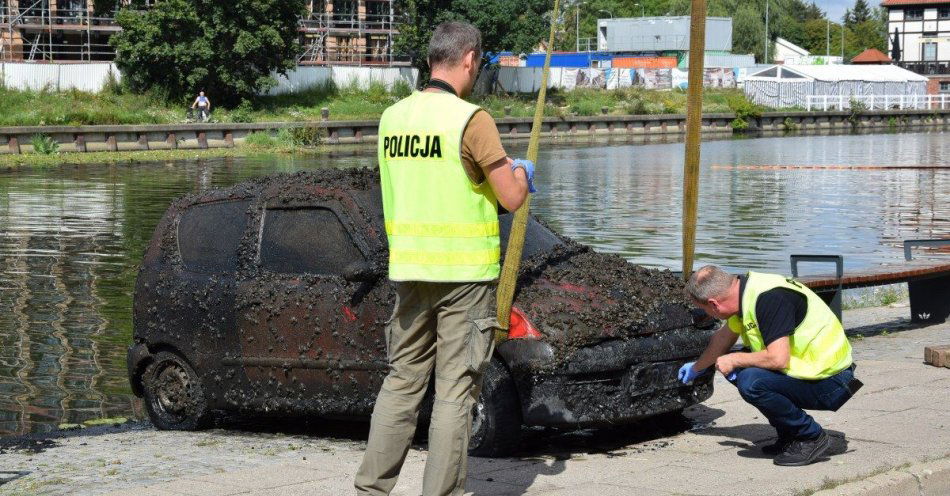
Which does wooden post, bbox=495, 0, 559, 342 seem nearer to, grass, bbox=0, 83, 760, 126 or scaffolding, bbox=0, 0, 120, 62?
grass, bbox=0, 83, 760, 126

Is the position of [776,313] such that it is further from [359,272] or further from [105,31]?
[105,31]

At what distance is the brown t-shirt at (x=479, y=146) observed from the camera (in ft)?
17.9

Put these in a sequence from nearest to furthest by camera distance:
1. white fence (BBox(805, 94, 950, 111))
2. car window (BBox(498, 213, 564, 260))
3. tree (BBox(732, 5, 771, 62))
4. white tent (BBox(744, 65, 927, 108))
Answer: car window (BBox(498, 213, 564, 260)), white fence (BBox(805, 94, 950, 111)), white tent (BBox(744, 65, 927, 108)), tree (BBox(732, 5, 771, 62))

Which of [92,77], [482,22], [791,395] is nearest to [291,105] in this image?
[92,77]

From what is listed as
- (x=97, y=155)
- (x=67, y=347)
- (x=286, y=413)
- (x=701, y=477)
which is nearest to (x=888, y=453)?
(x=701, y=477)

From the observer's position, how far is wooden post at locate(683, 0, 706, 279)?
9.12 metres

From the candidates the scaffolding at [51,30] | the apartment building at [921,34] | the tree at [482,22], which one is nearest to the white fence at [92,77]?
the tree at [482,22]

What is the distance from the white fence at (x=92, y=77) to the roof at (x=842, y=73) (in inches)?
1325

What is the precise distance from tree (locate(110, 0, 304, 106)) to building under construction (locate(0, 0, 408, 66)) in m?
4.79

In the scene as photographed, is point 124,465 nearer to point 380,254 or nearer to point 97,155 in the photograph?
point 380,254

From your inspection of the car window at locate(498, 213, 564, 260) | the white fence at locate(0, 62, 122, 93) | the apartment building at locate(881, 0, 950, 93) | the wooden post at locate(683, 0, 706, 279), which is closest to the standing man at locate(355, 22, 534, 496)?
the car window at locate(498, 213, 564, 260)

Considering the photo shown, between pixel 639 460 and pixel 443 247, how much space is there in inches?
86.2

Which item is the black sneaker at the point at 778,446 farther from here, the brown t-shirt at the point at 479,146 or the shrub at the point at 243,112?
the shrub at the point at 243,112

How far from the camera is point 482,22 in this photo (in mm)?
78938
